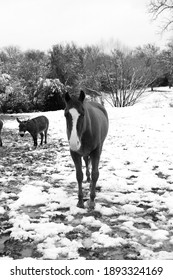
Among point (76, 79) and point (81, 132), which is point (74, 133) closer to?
point (81, 132)

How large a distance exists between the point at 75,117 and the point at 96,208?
162 centimetres

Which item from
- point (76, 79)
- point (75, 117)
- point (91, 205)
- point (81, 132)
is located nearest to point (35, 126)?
point (91, 205)

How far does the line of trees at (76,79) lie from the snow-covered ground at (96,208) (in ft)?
67.6

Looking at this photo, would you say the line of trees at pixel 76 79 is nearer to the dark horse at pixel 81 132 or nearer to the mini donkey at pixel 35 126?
the mini donkey at pixel 35 126

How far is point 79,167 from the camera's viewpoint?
185 inches

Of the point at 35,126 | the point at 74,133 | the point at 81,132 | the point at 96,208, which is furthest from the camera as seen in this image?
the point at 35,126

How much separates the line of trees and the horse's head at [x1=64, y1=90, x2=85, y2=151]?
23332 millimetres

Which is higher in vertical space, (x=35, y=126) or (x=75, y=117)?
(x=75, y=117)

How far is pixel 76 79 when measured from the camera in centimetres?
3941

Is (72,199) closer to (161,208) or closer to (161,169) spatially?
(161,208)

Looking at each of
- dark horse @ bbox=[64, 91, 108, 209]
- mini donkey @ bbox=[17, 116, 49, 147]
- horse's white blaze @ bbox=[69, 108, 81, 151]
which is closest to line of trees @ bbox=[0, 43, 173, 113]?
mini donkey @ bbox=[17, 116, 49, 147]

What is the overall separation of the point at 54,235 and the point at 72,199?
136 centimetres

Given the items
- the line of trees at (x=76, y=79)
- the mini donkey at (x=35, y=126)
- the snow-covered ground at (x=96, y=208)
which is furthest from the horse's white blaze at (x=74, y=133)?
the line of trees at (x=76, y=79)
